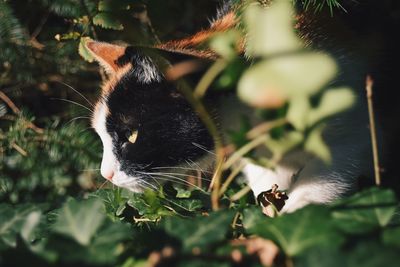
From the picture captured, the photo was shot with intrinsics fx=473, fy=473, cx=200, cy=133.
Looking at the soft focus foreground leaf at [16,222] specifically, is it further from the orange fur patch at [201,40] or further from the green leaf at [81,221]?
the orange fur patch at [201,40]

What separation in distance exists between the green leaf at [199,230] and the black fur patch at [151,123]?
67 centimetres

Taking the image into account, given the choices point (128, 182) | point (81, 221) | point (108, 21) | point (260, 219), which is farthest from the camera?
point (108, 21)

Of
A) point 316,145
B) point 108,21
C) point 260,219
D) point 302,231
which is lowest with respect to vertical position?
point 108,21

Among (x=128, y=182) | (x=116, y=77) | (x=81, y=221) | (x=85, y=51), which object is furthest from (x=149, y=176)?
(x=81, y=221)

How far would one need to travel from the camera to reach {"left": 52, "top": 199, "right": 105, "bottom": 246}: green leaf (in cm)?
49

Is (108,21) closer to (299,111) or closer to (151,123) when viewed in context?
(151,123)

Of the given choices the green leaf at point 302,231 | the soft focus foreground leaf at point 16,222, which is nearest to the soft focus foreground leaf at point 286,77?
the green leaf at point 302,231

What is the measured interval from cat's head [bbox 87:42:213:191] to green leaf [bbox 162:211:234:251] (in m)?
0.67

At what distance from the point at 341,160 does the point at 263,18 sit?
2.73ft

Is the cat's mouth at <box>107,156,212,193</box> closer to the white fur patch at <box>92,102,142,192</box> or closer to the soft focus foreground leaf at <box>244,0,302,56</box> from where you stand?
the white fur patch at <box>92,102,142,192</box>

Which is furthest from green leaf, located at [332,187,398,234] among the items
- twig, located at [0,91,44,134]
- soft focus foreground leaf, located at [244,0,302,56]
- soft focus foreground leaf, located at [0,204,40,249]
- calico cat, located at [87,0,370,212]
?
twig, located at [0,91,44,134]

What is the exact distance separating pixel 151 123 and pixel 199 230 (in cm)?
72

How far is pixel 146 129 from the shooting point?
1220 mm

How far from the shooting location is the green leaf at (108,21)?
4.33 feet
